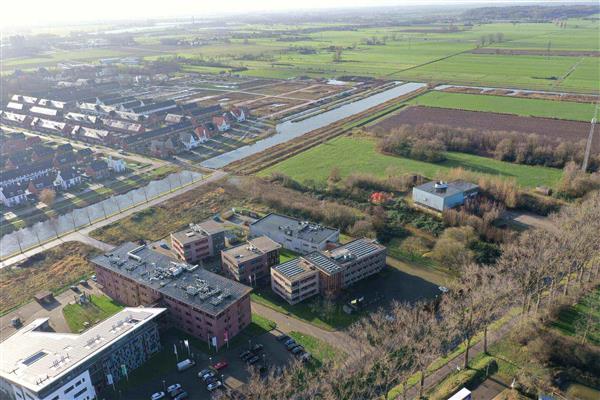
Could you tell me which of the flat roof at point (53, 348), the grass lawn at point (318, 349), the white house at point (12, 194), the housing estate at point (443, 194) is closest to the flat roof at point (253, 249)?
the grass lawn at point (318, 349)

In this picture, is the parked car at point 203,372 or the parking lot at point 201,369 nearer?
the parking lot at point 201,369

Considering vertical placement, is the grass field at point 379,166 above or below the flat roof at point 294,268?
below

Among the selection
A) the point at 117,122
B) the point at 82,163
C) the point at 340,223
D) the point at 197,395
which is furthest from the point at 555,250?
the point at 117,122

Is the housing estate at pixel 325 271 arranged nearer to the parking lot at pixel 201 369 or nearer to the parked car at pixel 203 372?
the parking lot at pixel 201 369

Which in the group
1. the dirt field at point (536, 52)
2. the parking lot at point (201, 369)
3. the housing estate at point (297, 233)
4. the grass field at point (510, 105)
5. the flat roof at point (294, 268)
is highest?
the dirt field at point (536, 52)

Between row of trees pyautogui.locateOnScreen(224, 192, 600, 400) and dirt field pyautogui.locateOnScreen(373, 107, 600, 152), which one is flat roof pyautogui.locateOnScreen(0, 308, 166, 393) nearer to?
row of trees pyautogui.locateOnScreen(224, 192, 600, 400)

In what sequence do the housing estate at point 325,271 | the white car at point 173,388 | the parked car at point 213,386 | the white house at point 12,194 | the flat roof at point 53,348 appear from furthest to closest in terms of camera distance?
1. the white house at point 12,194
2. the housing estate at point 325,271
3. the parked car at point 213,386
4. the white car at point 173,388
5. the flat roof at point 53,348

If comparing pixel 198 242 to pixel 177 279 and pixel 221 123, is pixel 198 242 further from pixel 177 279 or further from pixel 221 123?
pixel 221 123

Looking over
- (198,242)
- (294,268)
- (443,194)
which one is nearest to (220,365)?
(294,268)
